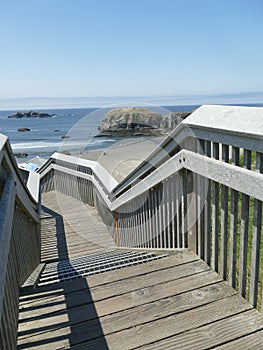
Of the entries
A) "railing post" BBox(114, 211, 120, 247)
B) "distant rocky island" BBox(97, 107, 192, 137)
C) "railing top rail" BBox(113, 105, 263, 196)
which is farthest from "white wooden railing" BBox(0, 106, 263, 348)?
"distant rocky island" BBox(97, 107, 192, 137)

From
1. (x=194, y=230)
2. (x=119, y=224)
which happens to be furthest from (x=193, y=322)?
(x=119, y=224)

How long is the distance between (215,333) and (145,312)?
17.7 inches

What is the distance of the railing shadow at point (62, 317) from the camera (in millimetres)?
1764

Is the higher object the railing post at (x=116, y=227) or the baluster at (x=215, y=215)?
the baluster at (x=215, y=215)

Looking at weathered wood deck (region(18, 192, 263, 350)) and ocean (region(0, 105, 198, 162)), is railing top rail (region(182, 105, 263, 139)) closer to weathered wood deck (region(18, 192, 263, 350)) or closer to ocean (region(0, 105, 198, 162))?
weathered wood deck (region(18, 192, 263, 350))

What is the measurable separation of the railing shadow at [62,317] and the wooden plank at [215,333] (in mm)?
388

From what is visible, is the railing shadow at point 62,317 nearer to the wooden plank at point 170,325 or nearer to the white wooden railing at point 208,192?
the wooden plank at point 170,325

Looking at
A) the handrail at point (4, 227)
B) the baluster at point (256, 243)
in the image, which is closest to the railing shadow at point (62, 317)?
the handrail at point (4, 227)

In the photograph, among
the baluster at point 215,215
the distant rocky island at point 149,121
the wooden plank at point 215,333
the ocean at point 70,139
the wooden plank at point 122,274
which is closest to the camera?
the wooden plank at point 215,333

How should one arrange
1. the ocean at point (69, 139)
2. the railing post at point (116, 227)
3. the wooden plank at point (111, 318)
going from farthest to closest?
the ocean at point (69, 139) → the railing post at point (116, 227) → the wooden plank at point (111, 318)

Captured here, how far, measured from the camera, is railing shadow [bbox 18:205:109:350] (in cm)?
176

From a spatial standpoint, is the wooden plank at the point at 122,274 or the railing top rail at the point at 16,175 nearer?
the railing top rail at the point at 16,175

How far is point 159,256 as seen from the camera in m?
Answer: 2.73

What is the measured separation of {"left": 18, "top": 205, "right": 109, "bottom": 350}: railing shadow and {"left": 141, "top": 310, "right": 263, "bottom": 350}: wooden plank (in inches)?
15.3
